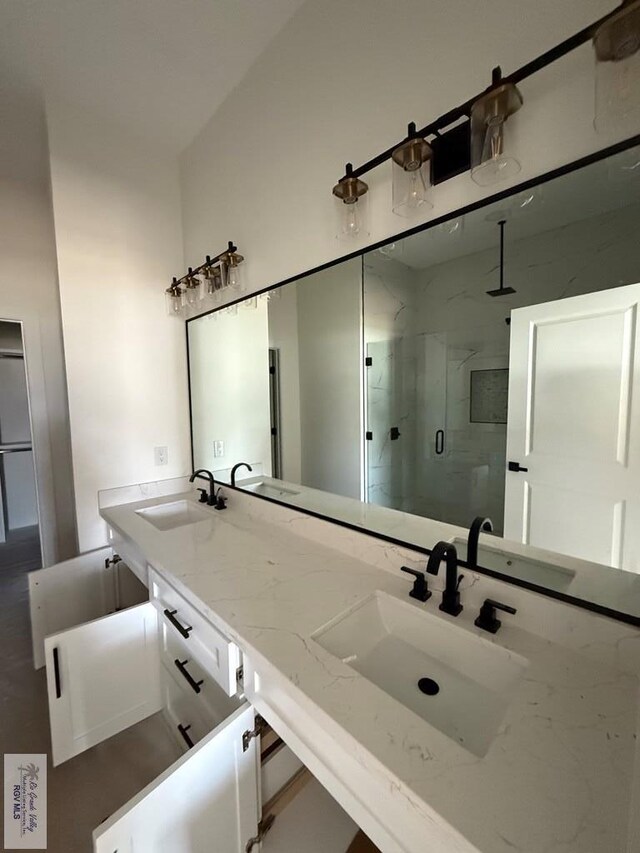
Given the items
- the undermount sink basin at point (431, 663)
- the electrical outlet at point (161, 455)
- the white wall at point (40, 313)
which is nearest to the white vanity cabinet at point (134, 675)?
the undermount sink basin at point (431, 663)

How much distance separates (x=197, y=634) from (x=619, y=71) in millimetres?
1710

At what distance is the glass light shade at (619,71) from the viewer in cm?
63

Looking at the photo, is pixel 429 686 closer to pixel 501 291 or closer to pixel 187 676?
pixel 187 676

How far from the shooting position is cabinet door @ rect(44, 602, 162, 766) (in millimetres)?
1229

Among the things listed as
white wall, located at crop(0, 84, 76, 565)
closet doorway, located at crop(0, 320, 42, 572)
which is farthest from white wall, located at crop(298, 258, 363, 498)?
closet doorway, located at crop(0, 320, 42, 572)

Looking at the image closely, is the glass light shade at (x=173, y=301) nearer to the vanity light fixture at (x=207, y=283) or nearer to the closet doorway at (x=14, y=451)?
the vanity light fixture at (x=207, y=283)

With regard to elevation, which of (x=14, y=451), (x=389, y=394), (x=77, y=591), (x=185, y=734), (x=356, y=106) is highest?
(x=356, y=106)

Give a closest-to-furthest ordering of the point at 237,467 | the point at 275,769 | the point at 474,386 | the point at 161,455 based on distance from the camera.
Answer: the point at 275,769 < the point at 474,386 < the point at 237,467 < the point at 161,455

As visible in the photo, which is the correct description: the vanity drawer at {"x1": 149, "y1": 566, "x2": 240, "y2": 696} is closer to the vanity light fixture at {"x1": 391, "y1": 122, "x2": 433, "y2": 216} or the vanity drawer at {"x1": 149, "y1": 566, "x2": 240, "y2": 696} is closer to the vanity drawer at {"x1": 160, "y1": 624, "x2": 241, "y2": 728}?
the vanity drawer at {"x1": 160, "y1": 624, "x2": 241, "y2": 728}

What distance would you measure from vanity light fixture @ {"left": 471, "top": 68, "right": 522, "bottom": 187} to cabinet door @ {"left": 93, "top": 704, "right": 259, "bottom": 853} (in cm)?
148

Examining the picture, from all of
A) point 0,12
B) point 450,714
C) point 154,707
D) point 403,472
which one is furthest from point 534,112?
point 154,707

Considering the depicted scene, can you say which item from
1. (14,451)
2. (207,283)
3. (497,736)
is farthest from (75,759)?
(14,451)

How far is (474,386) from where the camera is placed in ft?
4.34

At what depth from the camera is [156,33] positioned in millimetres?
1419
